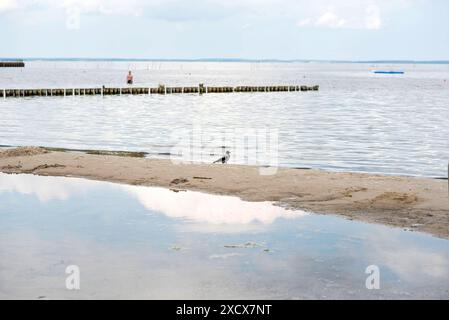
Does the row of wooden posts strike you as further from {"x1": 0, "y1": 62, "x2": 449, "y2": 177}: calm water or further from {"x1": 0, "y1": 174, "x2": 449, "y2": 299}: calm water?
{"x1": 0, "y1": 174, "x2": 449, "y2": 299}: calm water

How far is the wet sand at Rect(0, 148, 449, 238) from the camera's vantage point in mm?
16766

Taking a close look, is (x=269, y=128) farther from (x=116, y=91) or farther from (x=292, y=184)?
(x=116, y=91)

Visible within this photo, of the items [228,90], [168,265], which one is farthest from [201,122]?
[228,90]

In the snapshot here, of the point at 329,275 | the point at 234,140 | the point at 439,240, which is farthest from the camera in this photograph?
the point at 234,140

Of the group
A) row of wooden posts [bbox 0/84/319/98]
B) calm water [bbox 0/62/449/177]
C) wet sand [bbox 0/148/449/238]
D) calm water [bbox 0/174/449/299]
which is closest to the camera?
calm water [bbox 0/174/449/299]

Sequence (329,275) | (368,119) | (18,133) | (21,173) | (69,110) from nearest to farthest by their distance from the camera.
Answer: (329,275), (21,173), (18,133), (368,119), (69,110)

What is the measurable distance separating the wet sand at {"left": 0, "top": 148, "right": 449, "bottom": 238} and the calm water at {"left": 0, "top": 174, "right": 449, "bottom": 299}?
111 centimetres

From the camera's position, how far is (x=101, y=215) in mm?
16172

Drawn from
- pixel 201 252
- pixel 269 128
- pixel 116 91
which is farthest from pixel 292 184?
pixel 116 91

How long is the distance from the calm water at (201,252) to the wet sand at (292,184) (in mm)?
1109

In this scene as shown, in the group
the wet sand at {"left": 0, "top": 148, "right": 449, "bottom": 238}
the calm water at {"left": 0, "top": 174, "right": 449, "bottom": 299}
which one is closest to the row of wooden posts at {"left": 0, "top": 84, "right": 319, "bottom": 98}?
the wet sand at {"left": 0, "top": 148, "right": 449, "bottom": 238}

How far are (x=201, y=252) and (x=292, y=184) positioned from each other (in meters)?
8.54
